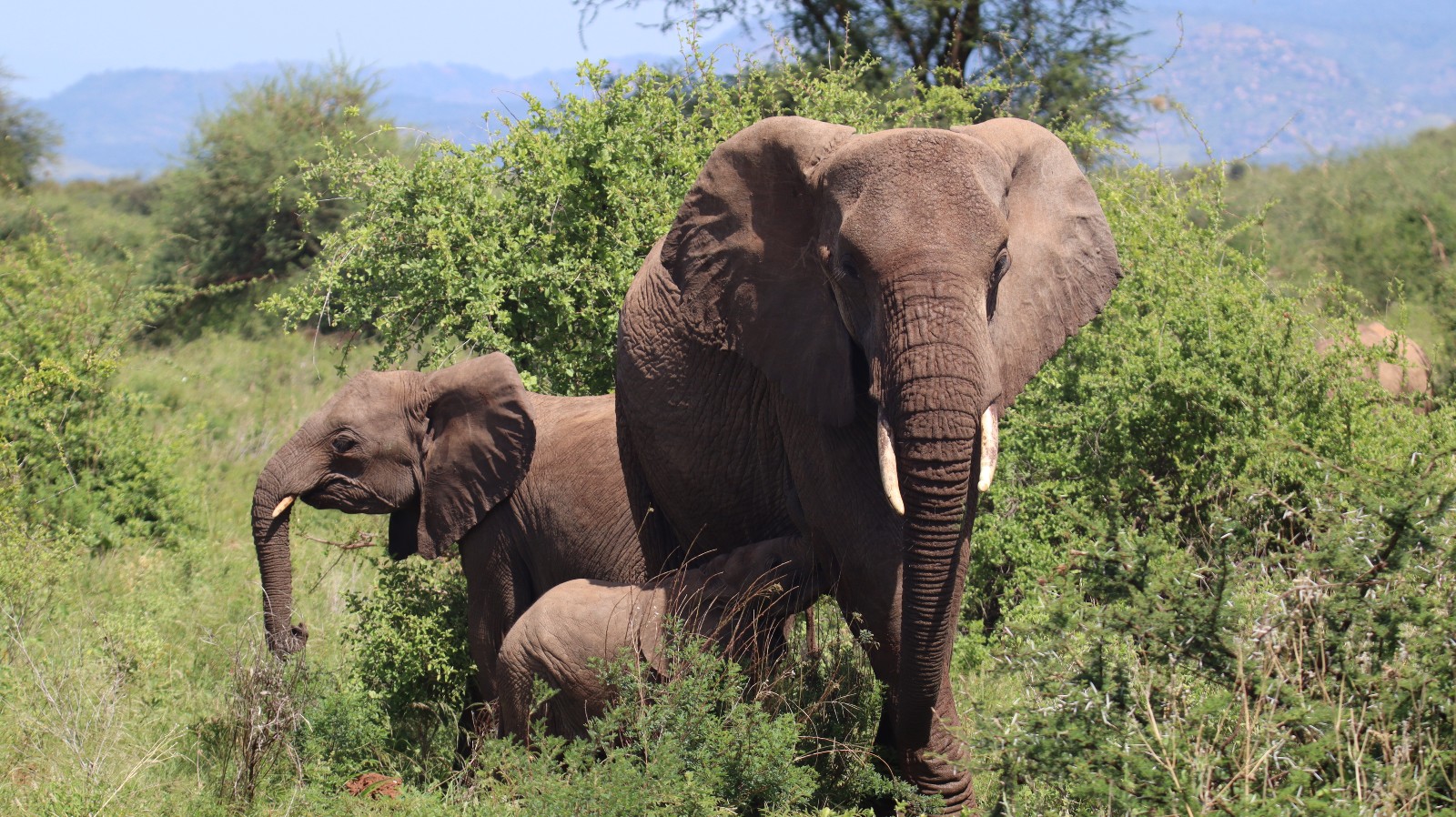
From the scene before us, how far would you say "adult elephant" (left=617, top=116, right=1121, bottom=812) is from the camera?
3.85 metres

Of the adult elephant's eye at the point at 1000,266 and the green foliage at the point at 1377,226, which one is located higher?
the adult elephant's eye at the point at 1000,266

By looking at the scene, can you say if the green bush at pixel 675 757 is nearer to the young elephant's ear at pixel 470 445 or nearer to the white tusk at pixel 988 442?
the white tusk at pixel 988 442

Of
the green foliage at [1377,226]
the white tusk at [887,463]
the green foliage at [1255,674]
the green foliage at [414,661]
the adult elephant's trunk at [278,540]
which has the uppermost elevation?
the white tusk at [887,463]

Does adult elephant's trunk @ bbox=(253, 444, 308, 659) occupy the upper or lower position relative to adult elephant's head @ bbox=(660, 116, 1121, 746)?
lower

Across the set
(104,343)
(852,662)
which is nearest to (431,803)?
(852,662)

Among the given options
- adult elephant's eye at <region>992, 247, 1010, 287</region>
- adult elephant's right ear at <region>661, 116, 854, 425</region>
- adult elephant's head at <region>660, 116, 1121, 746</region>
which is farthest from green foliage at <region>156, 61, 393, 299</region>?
adult elephant's eye at <region>992, 247, 1010, 287</region>

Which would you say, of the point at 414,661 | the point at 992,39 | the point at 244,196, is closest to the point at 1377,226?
the point at 992,39

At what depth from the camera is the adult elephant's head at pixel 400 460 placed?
6.25m

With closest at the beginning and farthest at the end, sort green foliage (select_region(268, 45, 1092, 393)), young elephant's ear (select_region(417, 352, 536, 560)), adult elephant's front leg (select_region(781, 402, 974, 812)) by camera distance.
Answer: adult elephant's front leg (select_region(781, 402, 974, 812)) < young elephant's ear (select_region(417, 352, 536, 560)) < green foliage (select_region(268, 45, 1092, 393))

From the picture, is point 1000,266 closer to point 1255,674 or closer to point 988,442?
point 988,442

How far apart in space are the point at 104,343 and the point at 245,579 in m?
2.29

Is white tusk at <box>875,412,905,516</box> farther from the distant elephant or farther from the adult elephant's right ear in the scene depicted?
the distant elephant

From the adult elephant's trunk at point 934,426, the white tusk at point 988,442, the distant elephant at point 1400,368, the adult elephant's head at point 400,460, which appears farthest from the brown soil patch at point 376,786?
the distant elephant at point 1400,368

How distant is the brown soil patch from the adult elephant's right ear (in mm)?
2072
